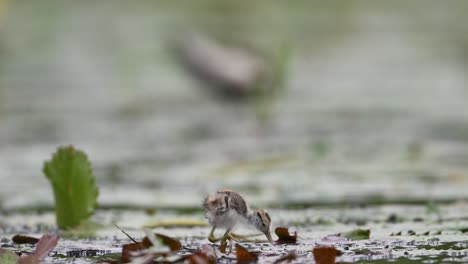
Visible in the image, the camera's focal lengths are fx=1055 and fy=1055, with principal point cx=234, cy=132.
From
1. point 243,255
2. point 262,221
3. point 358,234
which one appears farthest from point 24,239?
point 358,234

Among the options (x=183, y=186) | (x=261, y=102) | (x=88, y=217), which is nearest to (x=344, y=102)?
(x=261, y=102)

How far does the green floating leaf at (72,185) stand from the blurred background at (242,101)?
1192 millimetres

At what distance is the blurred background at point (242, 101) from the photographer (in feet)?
22.0

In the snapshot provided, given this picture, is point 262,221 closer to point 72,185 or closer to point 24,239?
point 24,239

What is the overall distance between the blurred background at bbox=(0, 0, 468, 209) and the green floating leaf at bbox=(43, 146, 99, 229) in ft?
3.91

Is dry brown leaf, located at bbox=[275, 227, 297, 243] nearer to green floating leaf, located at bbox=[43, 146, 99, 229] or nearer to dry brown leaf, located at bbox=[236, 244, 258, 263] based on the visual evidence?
dry brown leaf, located at bbox=[236, 244, 258, 263]

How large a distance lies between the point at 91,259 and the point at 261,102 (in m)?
6.94

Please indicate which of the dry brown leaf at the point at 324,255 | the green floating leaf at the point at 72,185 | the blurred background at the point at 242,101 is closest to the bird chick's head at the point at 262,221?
the dry brown leaf at the point at 324,255

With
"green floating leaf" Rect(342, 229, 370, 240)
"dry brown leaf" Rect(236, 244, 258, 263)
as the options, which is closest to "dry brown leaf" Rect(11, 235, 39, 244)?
"dry brown leaf" Rect(236, 244, 258, 263)

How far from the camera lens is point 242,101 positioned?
1120 centimetres

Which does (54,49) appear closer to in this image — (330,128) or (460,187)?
(330,128)

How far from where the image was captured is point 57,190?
476 centimetres

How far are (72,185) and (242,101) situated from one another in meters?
6.56

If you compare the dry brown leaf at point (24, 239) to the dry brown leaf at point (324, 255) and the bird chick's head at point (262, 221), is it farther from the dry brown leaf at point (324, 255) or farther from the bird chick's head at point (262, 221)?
the dry brown leaf at point (324, 255)
